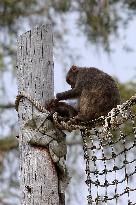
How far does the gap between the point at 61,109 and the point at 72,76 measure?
34.5 inches

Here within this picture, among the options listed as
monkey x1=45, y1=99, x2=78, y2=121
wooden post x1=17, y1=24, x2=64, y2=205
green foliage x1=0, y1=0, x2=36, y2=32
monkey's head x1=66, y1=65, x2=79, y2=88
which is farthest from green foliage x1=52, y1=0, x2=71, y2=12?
wooden post x1=17, y1=24, x2=64, y2=205

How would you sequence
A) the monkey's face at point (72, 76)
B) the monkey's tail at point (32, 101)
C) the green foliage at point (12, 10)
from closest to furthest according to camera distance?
the monkey's tail at point (32, 101) → the monkey's face at point (72, 76) → the green foliage at point (12, 10)

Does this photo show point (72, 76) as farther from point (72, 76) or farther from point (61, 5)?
point (61, 5)

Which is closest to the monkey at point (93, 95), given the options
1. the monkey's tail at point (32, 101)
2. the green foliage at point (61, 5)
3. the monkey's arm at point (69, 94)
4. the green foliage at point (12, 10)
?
the monkey's arm at point (69, 94)

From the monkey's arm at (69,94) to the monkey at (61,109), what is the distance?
0.07 meters

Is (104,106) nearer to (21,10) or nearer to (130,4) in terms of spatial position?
(21,10)

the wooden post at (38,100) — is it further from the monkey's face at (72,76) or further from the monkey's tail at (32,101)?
Result: the monkey's face at (72,76)

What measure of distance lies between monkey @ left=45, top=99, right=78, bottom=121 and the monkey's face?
67 centimetres

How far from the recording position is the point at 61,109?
4219mm

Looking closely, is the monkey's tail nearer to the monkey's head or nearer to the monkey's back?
Result: the monkey's back

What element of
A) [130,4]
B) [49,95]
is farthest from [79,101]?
[130,4]

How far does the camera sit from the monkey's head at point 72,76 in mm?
5000

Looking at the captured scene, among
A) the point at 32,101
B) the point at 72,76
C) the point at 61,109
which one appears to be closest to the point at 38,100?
the point at 32,101

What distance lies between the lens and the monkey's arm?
171 inches
